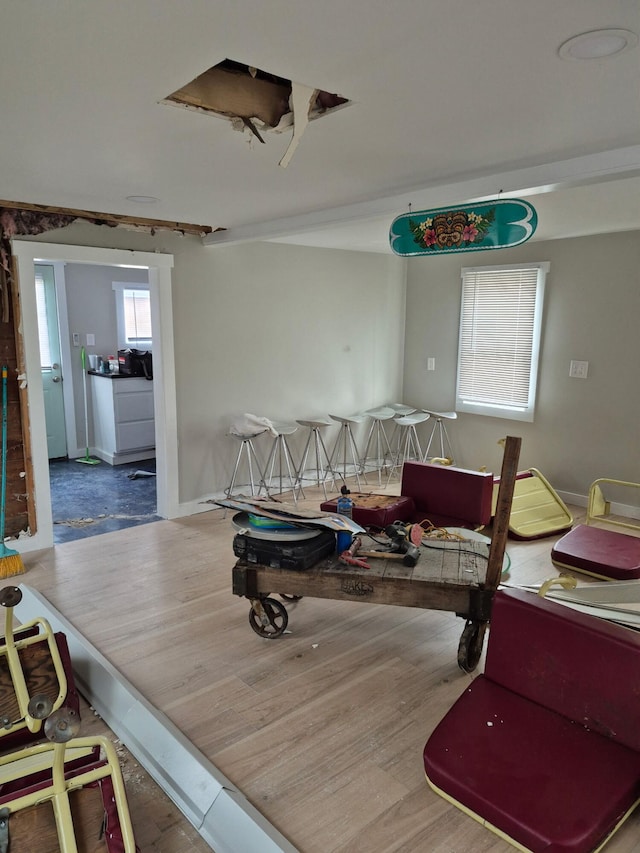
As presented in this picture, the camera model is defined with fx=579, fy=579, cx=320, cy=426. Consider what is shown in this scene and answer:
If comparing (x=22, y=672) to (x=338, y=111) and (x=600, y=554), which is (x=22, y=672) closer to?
(x=338, y=111)

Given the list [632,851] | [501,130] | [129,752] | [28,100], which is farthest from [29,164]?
[632,851]

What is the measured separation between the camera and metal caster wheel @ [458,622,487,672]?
8.54 feet

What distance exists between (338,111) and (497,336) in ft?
13.2

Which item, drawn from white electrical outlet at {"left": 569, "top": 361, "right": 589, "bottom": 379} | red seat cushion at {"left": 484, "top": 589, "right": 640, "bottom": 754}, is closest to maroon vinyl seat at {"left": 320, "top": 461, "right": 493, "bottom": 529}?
red seat cushion at {"left": 484, "top": 589, "right": 640, "bottom": 754}

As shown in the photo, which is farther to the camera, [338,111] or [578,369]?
[578,369]

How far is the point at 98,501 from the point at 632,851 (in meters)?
4.49

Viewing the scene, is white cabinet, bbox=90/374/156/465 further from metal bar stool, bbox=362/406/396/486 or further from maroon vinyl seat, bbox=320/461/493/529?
maroon vinyl seat, bbox=320/461/493/529

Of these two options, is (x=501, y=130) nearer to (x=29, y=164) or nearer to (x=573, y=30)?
(x=573, y=30)

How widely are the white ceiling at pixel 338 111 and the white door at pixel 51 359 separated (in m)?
2.75

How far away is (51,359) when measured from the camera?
616cm

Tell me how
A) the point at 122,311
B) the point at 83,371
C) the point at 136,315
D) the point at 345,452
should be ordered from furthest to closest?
the point at 136,315
the point at 122,311
the point at 83,371
the point at 345,452

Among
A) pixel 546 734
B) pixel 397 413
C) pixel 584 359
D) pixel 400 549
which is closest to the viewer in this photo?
pixel 546 734

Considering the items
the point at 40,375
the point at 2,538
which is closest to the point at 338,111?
the point at 40,375

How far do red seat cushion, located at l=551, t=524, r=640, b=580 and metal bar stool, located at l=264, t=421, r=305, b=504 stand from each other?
2.27 m
